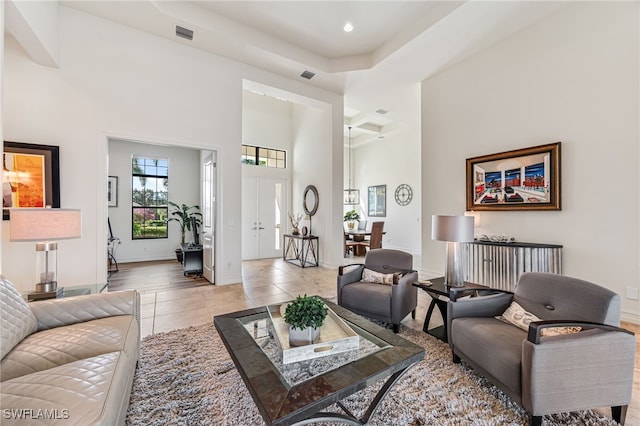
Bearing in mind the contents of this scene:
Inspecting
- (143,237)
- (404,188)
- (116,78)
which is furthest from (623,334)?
(143,237)

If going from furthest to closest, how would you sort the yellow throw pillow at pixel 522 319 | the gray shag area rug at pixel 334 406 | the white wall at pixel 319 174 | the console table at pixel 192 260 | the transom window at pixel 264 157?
the transom window at pixel 264 157, the white wall at pixel 319 174, the console table at pixel 192 260, the yellow throw pillow at pixel 522 319, the gray shag area rug at pixel 334 406

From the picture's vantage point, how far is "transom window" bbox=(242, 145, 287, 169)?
289 inches

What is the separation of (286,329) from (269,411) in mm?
698

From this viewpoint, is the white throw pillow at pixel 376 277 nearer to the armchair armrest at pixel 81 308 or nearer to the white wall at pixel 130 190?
the armchair armrest at pixel 81 308

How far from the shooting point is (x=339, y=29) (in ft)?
13.8

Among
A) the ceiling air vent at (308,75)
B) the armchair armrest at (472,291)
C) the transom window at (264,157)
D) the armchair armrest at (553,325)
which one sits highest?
the ceiling air vent at (308,75)

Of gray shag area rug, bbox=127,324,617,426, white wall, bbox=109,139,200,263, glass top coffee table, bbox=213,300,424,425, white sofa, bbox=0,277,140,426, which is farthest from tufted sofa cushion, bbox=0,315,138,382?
white wall, bbox=109,139,200,263

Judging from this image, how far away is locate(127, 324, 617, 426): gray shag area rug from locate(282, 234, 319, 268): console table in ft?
13.4

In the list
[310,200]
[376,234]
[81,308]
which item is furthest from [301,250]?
[81,308]

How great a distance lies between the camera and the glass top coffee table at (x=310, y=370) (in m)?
1.15

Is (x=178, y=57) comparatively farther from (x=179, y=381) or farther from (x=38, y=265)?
(x=179, y=381)

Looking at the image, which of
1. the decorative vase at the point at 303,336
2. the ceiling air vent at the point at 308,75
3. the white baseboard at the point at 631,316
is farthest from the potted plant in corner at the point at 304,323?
the ceiling air vent at the point at 308,75

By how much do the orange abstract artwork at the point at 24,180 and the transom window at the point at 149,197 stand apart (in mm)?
3831

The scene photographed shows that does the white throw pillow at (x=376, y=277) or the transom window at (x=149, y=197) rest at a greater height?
the transom window at (x=149, y=197)
